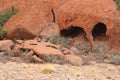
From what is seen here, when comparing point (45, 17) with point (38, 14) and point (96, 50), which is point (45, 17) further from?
point (96, 50)

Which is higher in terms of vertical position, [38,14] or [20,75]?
[38,14]

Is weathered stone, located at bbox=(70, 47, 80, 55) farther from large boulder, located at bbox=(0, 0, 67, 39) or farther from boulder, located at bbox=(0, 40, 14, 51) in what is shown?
boulder, located at bbox=(0, 40, 14, 51)

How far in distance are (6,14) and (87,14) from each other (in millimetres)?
4050

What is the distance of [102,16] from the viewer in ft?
52.5

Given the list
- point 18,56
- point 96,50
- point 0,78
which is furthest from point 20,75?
point 96,50

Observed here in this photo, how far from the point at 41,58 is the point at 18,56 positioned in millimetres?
1317

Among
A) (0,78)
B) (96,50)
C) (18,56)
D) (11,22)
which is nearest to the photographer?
(0,78)

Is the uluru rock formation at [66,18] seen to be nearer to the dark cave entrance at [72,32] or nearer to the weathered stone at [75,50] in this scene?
the dark cave entrance at [72,32]

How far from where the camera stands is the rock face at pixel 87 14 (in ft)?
52.6

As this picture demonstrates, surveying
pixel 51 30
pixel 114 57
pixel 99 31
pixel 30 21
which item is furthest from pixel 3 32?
pixel 114 57

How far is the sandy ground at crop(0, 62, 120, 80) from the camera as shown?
1092cm

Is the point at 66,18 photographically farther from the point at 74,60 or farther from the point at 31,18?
the point at 74,60

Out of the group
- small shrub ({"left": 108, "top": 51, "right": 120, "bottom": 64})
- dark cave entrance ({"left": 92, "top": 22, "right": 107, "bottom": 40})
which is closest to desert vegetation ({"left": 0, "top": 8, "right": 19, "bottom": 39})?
dark cave entrance ({"left": 92, "top": 22, "right": 107, "bottom": 40})

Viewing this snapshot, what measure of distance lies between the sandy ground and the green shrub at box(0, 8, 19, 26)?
530 centimetres
